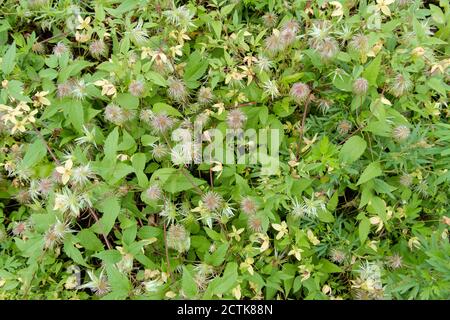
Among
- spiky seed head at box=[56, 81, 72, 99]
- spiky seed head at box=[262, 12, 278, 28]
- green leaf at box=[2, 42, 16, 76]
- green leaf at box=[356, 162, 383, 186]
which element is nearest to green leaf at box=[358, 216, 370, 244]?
green leaf at box=[356, 162, 383, 186]

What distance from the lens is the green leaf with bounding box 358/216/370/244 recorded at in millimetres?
2168

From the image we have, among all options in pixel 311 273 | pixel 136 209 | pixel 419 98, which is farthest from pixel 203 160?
pixel 419 98

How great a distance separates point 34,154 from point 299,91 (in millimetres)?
1348

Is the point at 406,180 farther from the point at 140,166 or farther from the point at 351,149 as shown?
the point at 140,166

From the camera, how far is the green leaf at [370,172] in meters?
2.09

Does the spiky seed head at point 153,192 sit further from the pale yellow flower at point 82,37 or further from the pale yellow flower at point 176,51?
the pale yellow flower at point 82,37

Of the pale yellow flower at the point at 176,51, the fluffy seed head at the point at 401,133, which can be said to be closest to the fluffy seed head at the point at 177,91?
the pale yellow flower at the point at 176,51

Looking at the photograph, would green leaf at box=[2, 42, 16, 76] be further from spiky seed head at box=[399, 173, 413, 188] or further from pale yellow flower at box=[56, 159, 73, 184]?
spiky seed head at box=[399, 173, 413, 188]

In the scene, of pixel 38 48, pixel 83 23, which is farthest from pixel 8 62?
pixel 83 23

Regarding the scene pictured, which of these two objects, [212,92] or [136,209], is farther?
[212,92]

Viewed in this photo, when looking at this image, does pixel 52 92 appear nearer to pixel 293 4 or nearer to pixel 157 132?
pixel 157 132

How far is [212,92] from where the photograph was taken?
8.09ft
